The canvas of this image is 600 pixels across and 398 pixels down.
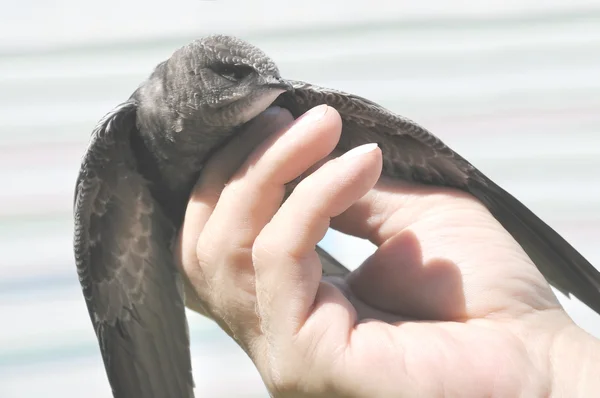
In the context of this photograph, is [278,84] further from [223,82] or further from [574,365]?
[574,365]

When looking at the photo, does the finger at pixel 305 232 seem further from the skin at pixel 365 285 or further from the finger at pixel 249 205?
the finger at pixel 249 205

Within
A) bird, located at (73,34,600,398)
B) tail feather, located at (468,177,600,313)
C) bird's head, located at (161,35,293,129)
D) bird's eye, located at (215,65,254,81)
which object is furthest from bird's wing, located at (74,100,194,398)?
tail feather, located at (468,177,600,313)

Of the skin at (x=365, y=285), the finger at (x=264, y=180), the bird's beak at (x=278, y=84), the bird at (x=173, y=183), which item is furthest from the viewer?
the bird at (x=173, y=183)

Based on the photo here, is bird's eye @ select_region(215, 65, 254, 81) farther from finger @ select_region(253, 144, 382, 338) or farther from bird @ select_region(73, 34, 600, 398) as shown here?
finger @ select_region(253, 144, 382, 338)

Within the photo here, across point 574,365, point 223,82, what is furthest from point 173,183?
point 574,365

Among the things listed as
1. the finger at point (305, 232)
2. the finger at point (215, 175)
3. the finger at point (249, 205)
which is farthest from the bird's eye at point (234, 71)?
the finger at point (305, 232)

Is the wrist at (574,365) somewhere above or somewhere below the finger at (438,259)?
below
